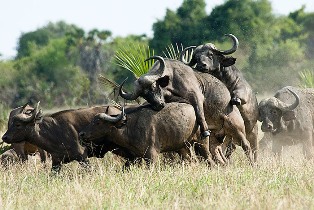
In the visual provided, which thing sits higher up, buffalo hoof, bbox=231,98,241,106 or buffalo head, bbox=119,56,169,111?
buffalo head, bbox=119,56,169,111

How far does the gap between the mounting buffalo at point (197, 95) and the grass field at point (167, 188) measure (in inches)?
35.9

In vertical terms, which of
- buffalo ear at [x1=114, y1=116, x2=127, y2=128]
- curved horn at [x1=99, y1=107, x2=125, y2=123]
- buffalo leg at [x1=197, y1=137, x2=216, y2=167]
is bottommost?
buffalo leg at [x1=197, y1=137, x2=216, y2=167]

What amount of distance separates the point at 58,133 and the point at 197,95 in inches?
90.4

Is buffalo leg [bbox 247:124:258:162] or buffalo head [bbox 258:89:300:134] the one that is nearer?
buffalo leg [bbox 247:124:258:162]

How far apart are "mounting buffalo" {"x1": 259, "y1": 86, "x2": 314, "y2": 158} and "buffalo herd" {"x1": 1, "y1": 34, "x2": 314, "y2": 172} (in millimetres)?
275

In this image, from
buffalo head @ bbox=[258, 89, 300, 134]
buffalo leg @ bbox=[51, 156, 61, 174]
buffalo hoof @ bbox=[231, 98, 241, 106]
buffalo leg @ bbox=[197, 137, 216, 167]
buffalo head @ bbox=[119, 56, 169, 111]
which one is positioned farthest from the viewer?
buffalo head @ bbox=[258, 89, 300, 134]

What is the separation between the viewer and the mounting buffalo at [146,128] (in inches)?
511

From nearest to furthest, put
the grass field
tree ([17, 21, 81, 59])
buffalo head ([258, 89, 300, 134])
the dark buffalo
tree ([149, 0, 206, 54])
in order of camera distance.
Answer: the grass field < the dark buffalo < buffalo head ([258, 89, 300, 134]) < tree ([149, 0, 206, 54]) < tree ([17, 21, 81, 59])

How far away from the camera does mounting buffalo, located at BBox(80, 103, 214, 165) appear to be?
13.0m

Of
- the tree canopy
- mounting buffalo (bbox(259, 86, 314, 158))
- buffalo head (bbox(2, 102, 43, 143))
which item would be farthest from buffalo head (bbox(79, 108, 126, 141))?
the tree canopy

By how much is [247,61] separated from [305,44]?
1729 centimetres

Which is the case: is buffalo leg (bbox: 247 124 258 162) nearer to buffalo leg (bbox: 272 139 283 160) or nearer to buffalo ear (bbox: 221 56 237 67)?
buffalo leg (bbox: 272 139 283 160)

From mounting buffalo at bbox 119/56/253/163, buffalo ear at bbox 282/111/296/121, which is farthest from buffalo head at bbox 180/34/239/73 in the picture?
buffalo ear at bbox 282/111/296/121

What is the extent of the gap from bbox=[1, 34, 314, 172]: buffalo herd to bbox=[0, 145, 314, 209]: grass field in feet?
1.64
